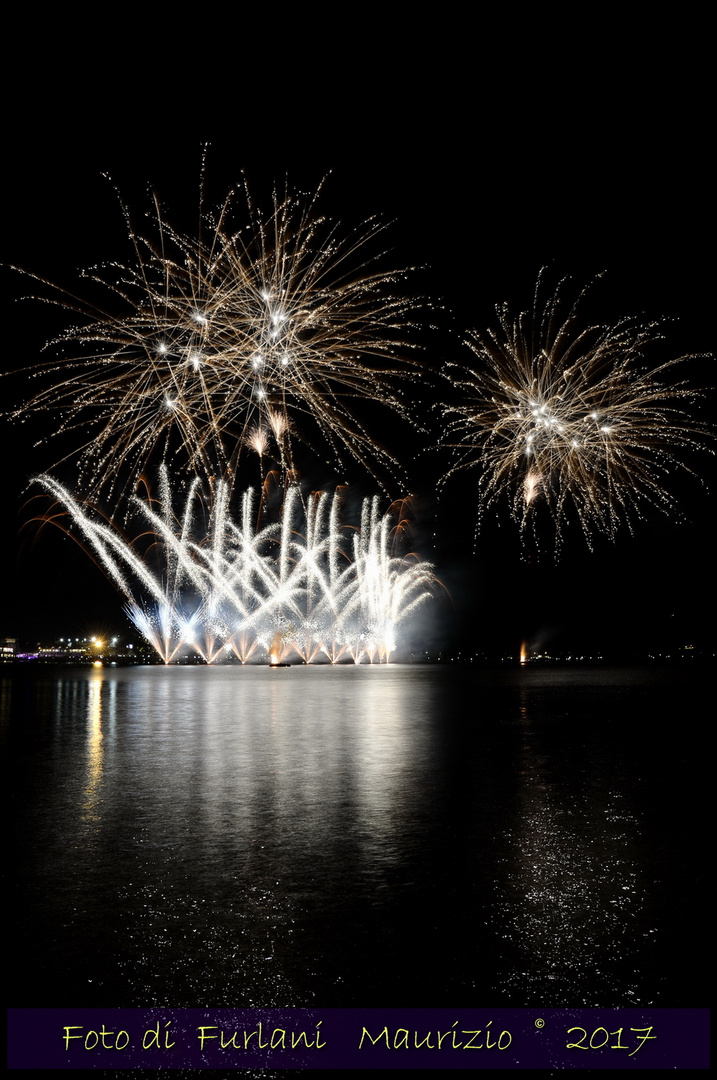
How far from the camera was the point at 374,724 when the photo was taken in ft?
65.1

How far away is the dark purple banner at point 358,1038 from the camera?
416cm

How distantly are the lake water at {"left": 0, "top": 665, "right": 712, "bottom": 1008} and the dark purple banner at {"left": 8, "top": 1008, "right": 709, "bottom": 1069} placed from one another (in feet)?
0.35

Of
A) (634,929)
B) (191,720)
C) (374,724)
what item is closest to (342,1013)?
(634,929)

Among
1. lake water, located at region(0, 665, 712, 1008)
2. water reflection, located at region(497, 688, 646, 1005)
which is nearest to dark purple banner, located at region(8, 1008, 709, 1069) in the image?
lake water, located at region(0, 665, 712, 1008)

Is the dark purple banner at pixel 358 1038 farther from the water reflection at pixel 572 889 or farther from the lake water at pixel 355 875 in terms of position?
→ the water reflection at pixel 572 889

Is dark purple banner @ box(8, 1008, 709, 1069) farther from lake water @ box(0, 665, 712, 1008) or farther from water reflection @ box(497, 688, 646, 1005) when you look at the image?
water reflection @ box(497, 688, 646, 1005)

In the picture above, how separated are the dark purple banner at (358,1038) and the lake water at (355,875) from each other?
0.11 meters

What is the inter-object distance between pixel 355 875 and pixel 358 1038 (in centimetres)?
247

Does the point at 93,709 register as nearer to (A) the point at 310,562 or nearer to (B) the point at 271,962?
(B) the point at 271,962

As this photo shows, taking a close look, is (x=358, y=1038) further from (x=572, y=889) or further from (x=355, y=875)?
(x=572, y=889)

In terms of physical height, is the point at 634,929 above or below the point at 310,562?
below

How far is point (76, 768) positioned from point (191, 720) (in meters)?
8.50

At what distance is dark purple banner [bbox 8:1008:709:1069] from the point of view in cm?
416

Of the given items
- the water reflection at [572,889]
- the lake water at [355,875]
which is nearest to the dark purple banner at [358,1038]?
the lake water at [355,875]
